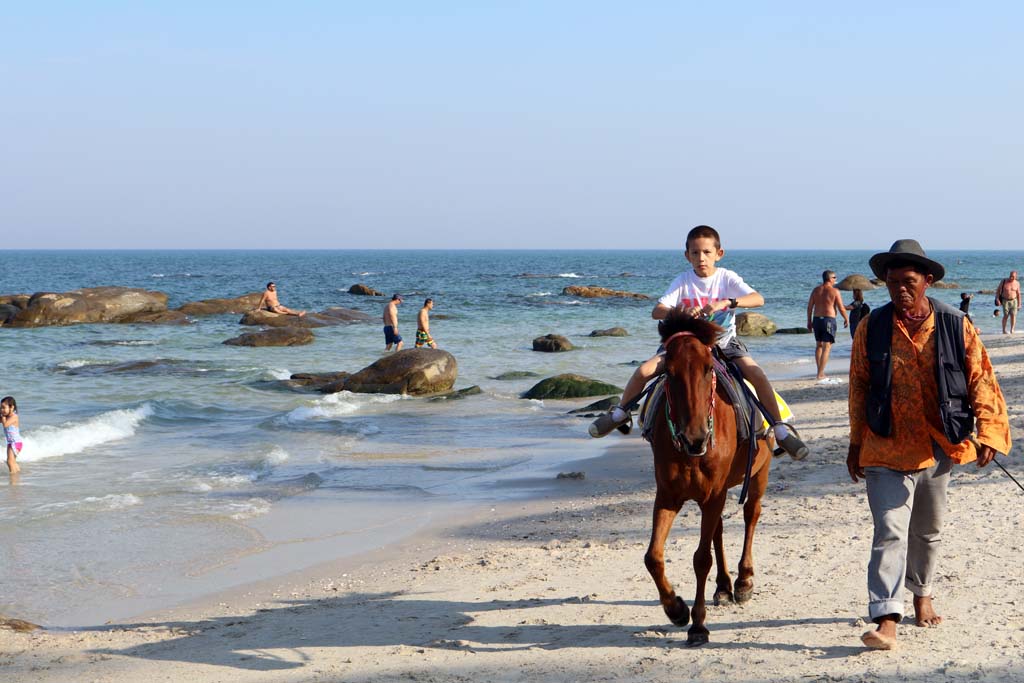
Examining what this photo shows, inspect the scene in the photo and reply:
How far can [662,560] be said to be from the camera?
5.98 meters

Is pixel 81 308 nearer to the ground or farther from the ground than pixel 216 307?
farther from the ground

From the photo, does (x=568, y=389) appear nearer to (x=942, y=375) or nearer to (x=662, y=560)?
(x=662, y=560)

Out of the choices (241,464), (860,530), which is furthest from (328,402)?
(860,530)

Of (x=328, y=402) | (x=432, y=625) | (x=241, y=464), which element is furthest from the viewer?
(x=328, y=402)

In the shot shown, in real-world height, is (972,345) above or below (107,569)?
above

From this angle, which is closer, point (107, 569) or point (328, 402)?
point (107, 569)

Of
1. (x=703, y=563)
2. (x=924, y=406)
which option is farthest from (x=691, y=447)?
(x=924, y=406)

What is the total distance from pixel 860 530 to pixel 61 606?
6.22 metres

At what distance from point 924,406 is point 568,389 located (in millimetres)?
14650

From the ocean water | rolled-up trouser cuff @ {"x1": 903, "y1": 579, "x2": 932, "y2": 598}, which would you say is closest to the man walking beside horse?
rolled-up trouser cuff @ {"x1": 903, "y1": 579, "x2": 932, "y2": 598}

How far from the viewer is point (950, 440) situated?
547 centimetres

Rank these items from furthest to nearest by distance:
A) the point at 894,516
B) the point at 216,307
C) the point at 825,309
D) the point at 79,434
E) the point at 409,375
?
the point at 216,307 → the point at 409,375 → the point at 825,309 → the point at 79,434 → the point at 894,516

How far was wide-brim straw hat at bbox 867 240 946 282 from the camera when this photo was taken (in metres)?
5.57

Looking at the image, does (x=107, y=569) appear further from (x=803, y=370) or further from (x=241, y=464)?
(x=803, y=370)
